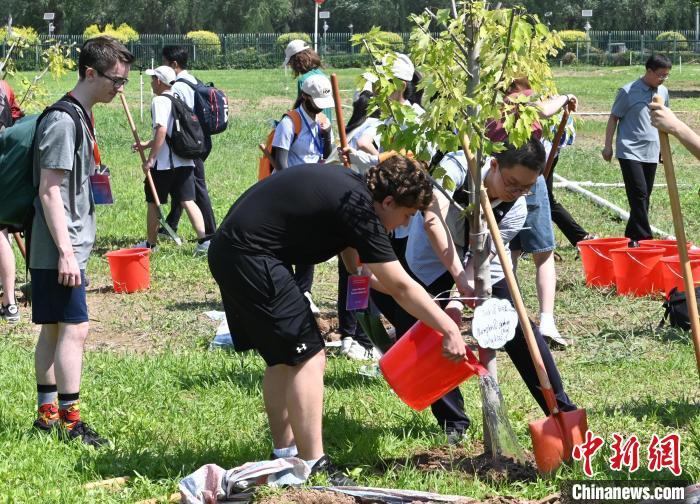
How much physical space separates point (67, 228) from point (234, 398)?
1.44m

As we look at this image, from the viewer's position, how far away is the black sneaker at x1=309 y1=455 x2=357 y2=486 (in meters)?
4.34

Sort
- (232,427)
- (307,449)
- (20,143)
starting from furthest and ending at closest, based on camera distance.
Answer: (232,427) < (20,143) < (307,449)

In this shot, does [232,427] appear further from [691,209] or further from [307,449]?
[691,209]

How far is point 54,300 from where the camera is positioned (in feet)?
16.0

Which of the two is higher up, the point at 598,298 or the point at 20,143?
the point at 20,143

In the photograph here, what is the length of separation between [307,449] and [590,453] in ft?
3.97

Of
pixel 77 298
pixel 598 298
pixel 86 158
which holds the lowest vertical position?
pixel 598 298

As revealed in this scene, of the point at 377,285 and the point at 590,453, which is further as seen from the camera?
the point at 377,285

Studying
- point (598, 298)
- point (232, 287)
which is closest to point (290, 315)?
point (232, 287)

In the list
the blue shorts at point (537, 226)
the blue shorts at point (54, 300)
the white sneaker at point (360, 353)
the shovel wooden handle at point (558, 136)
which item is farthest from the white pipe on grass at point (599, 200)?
the blue shorts at point (54, 300)

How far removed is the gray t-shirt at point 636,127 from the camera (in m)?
9.85

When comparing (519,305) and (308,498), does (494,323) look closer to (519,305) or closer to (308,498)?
(519,305)

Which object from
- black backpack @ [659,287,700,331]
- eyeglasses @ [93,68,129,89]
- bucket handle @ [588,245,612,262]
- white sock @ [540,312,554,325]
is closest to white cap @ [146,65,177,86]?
bucket handle @ [588,245,612,262]

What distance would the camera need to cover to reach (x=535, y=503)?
4070 mm
